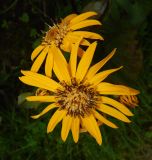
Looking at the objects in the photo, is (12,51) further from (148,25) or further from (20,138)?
(148,25)

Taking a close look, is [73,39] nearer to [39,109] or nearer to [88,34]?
[88,34]

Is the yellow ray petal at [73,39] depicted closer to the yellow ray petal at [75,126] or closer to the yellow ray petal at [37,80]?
the yellow ray petal at [37,80]

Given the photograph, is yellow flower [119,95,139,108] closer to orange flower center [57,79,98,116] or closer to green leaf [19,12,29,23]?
orange flower center [57,79,98,116]

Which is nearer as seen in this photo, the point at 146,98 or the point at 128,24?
the point at 128,24

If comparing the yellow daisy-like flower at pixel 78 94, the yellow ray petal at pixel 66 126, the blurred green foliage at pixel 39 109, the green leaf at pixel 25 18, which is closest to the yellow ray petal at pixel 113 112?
the yellow daisy-like flower at pixel 78 94

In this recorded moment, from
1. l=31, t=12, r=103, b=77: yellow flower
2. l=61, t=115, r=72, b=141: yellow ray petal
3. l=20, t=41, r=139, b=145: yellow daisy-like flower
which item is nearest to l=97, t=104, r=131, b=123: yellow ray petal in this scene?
l=20, t=41, r=139, b=145: yellow daisy-like flower

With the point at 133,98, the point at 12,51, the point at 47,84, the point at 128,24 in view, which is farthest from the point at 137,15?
the point at 12,51

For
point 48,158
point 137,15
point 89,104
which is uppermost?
point 137,15

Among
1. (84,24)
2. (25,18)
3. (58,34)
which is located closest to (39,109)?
(25,18)
